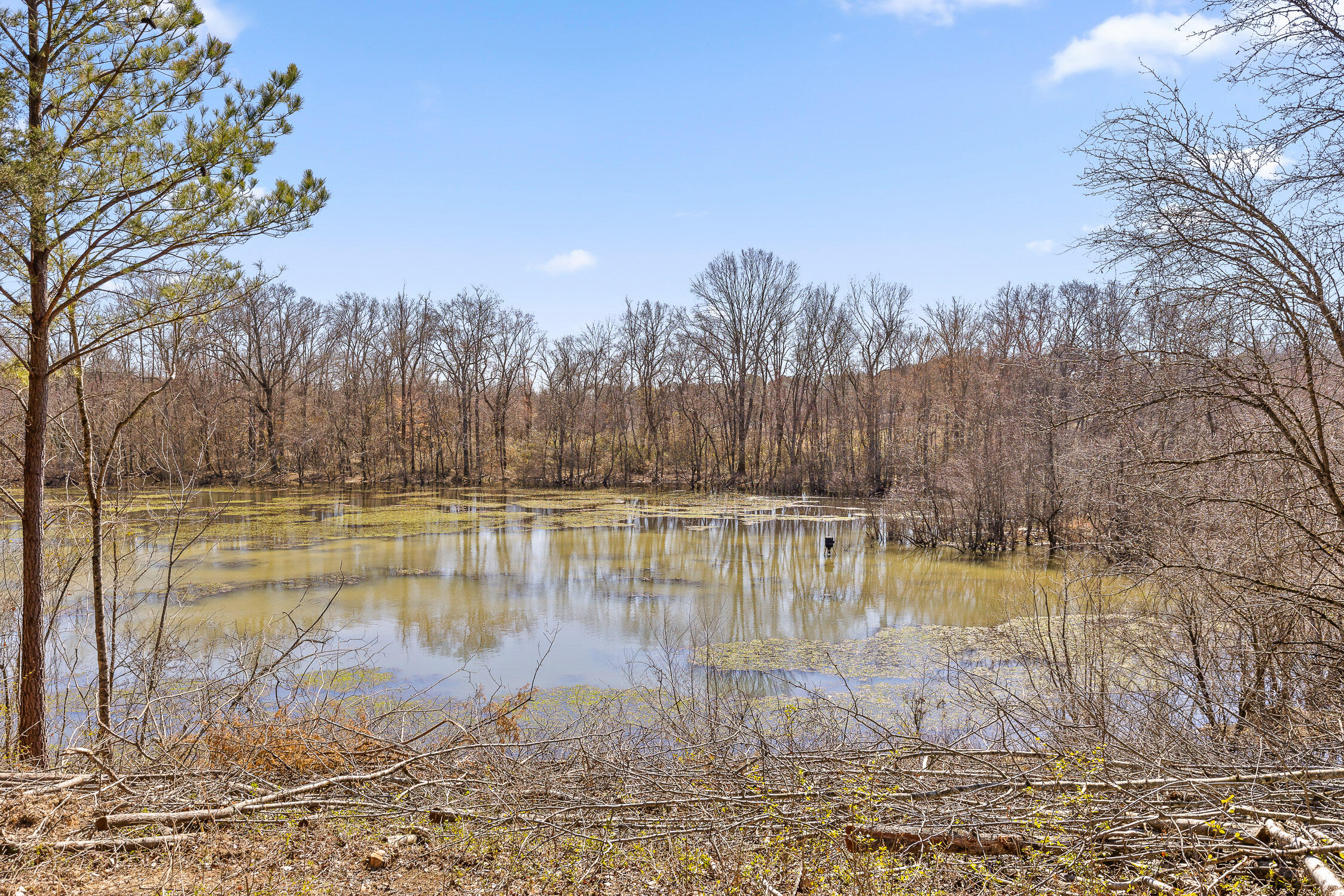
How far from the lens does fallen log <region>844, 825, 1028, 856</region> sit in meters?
3.81

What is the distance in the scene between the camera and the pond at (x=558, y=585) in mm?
11297

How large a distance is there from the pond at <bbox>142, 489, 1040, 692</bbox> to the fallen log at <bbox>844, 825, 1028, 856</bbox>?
3.95m

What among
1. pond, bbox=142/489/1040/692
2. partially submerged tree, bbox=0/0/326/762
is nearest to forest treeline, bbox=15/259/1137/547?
pond, bbox=142/489/1040/692

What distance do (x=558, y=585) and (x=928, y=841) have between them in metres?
12.3

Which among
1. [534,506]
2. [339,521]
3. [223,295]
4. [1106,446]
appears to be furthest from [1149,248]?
[534,506]

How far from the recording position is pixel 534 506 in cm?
3050

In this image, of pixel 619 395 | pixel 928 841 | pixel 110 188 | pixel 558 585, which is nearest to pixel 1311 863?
pixel 928 841

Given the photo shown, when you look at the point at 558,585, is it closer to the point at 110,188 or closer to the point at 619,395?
the point at 110,188

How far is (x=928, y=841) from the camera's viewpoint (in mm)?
3809

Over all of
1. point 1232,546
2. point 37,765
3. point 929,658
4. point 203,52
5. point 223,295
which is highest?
point 203,52

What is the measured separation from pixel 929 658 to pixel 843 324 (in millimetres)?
35851

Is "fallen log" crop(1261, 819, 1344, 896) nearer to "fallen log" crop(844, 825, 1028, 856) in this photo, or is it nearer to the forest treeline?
"fallen log" crop(844, 825, 1028, 856)

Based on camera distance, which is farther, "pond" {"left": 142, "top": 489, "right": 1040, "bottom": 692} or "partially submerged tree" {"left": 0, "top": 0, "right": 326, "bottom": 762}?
"pond" {"left": 142, "top": 489, "right": 1040, "bottom": 692}

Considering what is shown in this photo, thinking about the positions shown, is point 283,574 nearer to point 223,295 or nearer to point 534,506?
point 223,295
